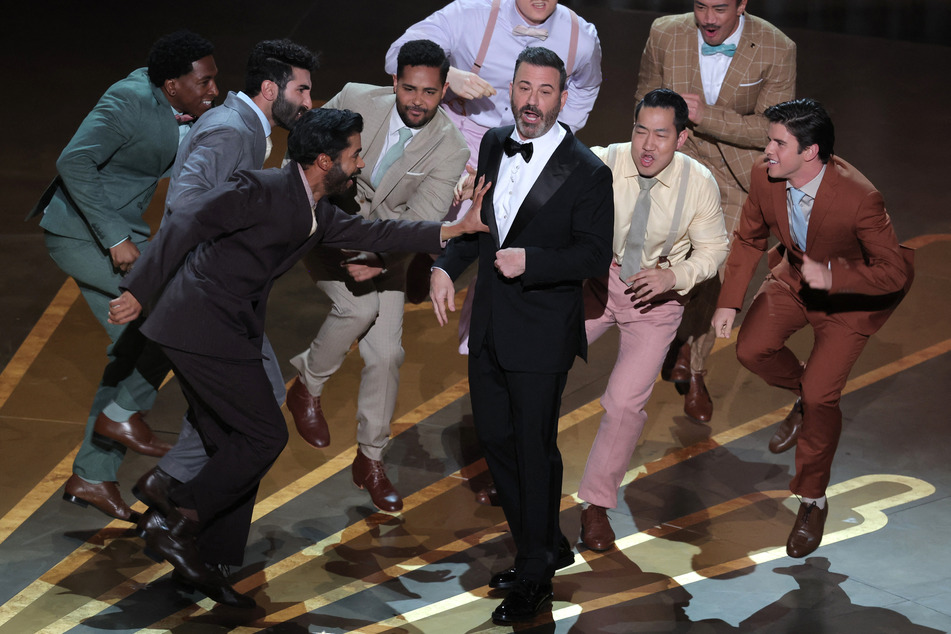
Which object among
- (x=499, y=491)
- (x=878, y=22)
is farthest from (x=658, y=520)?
(x=878, y=22)

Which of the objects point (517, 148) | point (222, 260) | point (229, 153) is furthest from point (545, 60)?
point (222, 260)

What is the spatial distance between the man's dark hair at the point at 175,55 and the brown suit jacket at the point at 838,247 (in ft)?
8.33

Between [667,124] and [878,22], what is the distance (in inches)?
446

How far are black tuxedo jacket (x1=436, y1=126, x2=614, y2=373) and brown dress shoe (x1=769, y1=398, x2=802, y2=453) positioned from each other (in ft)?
5.92

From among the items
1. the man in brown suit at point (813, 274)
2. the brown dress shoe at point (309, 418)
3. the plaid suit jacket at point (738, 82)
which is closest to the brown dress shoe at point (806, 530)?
the man in brown suit at point (813, 274)

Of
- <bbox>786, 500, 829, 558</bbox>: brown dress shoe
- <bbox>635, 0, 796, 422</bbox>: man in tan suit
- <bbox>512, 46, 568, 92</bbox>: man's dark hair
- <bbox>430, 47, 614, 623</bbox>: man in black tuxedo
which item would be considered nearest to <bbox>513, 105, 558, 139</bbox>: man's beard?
<bbox>430, 47, 614, 623</bbox>: man in black tuxedo

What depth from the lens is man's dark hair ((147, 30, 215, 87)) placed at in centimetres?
521

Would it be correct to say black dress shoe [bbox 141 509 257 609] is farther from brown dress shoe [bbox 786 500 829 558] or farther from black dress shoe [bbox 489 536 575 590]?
brown dress shoe [bbox 786 500 829 558]

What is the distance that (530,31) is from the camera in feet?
20.3

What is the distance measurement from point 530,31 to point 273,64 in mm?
1634

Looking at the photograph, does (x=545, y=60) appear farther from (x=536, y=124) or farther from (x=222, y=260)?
(x=222, y=260)

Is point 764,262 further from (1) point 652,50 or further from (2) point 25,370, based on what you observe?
(2) point 25,370

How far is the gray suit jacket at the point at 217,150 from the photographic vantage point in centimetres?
471

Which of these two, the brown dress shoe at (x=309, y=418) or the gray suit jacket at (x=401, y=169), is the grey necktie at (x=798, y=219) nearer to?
the gray suit jacket at (x=401, y=169)
